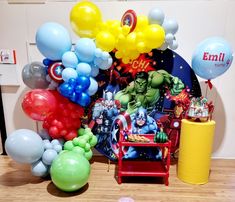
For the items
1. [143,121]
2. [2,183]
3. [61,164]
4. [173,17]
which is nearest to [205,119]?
[143,121]

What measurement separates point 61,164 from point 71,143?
32cm

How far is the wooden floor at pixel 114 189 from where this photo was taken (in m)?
1.94

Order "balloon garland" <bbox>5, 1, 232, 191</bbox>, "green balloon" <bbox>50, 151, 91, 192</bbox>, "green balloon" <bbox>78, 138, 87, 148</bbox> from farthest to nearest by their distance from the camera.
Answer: "green balloon" <bbox>78, 138, 87, 148</bbox>
"balloon garland" <bbox>5, 1, 232, 191</bbox>
"green balloon" <bbox>50, 151, 91, 192</bbox>

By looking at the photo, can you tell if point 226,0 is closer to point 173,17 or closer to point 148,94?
point 173,17

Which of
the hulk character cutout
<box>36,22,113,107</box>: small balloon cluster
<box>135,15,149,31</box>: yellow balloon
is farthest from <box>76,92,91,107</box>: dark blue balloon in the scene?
<box>135,15,149,31</box>: yellow balloon

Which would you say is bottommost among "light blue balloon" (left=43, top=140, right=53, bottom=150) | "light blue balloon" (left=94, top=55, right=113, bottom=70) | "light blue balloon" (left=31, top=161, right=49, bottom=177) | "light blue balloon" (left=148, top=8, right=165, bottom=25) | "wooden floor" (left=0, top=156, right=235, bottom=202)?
"wooden floor" (left=0, top=156, right=235, bottom=202)

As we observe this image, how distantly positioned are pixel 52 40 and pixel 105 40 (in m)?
0.42

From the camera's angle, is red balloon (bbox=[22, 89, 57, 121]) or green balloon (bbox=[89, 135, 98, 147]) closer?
red balloon (bbox=[22, 89, 57, 121])

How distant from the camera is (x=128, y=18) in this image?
203 centimetres

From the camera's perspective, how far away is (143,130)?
2.31 metres

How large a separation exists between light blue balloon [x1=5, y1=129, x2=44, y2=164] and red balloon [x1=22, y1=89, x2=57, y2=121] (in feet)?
0.60

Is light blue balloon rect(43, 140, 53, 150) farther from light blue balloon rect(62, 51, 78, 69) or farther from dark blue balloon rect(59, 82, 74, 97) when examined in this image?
light blue balloon rect(62, 51, 78, 69)

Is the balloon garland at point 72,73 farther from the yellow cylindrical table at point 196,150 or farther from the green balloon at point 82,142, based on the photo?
the yellow cylindrical table at point 196,150

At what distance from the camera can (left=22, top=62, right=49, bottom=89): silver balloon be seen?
2.18 m
